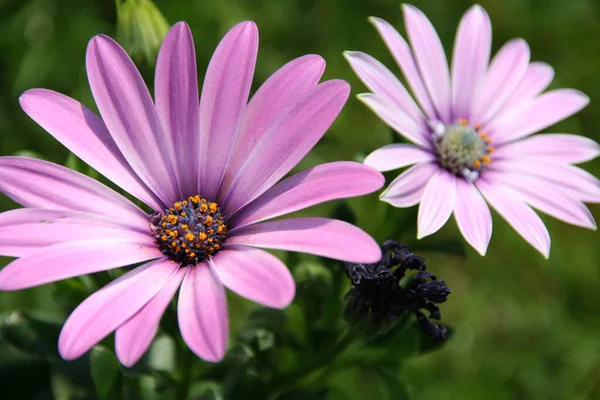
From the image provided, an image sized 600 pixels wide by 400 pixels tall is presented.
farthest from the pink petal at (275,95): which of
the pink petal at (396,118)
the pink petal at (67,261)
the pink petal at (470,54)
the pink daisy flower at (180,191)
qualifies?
the pink petal at (470,54)

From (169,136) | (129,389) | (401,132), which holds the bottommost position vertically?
(129,389)

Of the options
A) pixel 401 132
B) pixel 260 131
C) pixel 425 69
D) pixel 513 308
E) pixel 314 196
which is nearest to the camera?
pixel 314 196

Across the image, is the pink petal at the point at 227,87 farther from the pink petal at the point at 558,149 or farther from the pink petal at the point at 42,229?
the pink petal at the point at 558,149

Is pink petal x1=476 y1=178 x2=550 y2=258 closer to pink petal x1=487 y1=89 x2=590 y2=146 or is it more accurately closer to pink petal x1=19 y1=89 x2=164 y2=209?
pink petal x1=487 y1=89 x2=590 y2=146

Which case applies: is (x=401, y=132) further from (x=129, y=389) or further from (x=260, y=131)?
(x=129, y=389)

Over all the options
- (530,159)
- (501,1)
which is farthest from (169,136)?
(501,1)

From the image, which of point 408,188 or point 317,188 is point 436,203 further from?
point 317,188
